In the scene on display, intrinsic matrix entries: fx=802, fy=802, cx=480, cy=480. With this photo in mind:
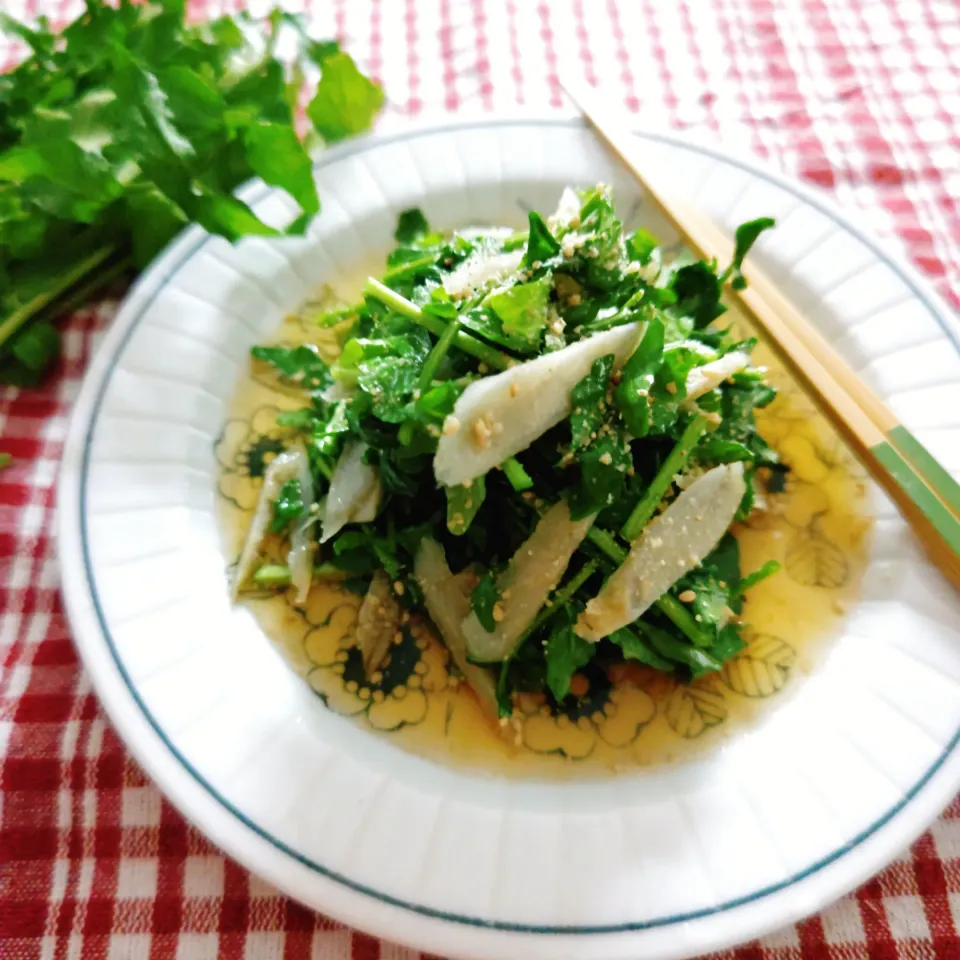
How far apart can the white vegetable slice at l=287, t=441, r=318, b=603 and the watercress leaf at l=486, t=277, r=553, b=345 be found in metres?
0.54

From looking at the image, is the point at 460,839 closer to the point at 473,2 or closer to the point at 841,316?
the point at 841,316

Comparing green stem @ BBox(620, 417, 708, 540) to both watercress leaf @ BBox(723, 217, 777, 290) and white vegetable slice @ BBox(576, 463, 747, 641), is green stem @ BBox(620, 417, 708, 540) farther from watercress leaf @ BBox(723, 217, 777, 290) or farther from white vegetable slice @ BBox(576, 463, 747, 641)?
watercress leaf @ BBox(723, 217, 777, 290)

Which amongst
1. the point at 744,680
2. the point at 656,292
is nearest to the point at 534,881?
the point at 744,680

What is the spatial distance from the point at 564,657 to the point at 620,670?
162 millimetres

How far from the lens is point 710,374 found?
1528 mm

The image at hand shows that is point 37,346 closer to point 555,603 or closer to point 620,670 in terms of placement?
point 555,603

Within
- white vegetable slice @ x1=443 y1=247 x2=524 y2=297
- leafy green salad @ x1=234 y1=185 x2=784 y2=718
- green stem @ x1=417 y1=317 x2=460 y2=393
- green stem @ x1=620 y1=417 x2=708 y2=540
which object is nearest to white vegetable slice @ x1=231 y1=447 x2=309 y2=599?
leafy green salad @ x1=234 y1=185 x2=784 y2=718

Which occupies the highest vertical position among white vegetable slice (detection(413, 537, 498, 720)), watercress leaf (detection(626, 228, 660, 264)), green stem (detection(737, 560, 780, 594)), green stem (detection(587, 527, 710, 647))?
watercress leaf (detection(626, 228, 660, 264))

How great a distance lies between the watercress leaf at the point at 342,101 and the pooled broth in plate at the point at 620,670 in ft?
2.50

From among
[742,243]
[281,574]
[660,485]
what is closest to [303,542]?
[281,574]

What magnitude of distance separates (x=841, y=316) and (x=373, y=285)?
1.03 metres

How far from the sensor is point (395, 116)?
254 centimetres

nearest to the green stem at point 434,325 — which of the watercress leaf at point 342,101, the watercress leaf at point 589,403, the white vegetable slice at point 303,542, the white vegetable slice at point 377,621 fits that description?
the watercress leaf at point 589,403

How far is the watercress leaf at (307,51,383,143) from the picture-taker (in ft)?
6.60
